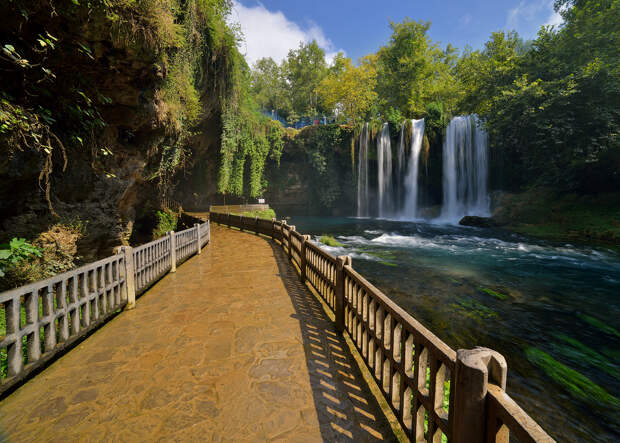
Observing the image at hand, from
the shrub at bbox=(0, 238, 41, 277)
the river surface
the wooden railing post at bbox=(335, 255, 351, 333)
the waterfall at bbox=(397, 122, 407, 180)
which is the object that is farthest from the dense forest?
the river surface

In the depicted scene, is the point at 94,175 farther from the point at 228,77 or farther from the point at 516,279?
the point at 516,279

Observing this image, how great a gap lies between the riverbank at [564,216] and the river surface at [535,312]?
12.5ft

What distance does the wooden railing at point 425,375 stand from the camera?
1.45 meters

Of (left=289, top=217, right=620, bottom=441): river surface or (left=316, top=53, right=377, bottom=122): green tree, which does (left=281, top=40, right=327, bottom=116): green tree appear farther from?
(left=289, top=217, right=620, bottom=441): river surface

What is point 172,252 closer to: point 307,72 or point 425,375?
point 425,375

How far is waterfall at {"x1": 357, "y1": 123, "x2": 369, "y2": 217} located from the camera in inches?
1304

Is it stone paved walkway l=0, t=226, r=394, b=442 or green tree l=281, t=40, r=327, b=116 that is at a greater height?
green tree l=281, t=40, r=327, b=116

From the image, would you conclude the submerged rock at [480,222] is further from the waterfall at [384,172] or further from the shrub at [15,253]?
the shrub at [15,253]

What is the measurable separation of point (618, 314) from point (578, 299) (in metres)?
0.94

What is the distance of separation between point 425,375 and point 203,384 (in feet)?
8.04

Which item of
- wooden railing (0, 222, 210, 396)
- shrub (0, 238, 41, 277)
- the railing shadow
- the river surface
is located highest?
shrub (0, 238, 41, 277)

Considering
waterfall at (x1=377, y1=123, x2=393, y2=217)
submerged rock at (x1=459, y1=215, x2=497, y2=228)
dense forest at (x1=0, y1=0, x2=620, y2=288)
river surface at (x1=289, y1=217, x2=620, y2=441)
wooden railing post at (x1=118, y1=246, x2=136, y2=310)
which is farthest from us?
waterfall at (x1=377, y1=123, x2=393, y2=217)

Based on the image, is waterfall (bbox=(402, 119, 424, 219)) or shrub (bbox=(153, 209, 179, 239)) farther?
waterfall (bbox=(402, 119, 424, 219))

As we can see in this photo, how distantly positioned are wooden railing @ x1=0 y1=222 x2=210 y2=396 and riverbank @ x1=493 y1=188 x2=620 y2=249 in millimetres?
22454
